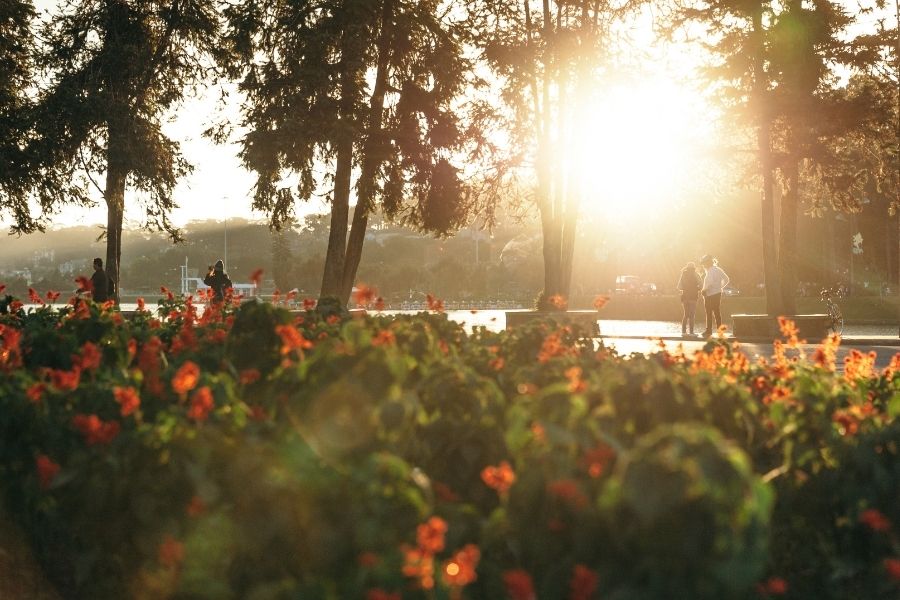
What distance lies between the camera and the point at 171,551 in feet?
9.00

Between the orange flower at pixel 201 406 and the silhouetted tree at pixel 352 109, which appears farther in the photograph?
the silhouetted tree at pixel 352 109

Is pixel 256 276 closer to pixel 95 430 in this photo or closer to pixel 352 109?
pixel 95 430

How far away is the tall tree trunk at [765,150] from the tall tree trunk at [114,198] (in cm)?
1715

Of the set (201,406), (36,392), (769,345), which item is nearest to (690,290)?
(769,345)

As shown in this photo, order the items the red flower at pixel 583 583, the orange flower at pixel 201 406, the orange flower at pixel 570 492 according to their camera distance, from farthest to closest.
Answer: the orange flower at pixel 201 406 → the orange flower at pixel 570 492 → the red flower at pixel 583 583

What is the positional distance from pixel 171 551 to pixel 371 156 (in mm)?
22322

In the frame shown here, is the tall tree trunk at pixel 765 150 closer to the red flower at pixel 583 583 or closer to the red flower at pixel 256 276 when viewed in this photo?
the red flower at pixel 256 276

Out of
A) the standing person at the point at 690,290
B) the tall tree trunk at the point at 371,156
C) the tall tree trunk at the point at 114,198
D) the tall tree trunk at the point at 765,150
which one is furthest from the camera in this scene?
the tall tree trunk at the point at 114,198

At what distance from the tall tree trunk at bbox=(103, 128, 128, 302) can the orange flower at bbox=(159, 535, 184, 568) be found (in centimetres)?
2588

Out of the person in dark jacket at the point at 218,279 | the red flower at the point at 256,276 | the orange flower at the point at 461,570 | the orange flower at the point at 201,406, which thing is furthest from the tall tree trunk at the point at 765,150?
the orange flower at the point at 461,570

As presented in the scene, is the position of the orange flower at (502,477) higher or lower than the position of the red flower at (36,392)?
lower

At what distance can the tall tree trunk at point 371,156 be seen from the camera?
24.5 metres

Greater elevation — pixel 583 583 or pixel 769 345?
pixel 583 583

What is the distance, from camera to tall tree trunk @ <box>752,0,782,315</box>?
26.5 meters
